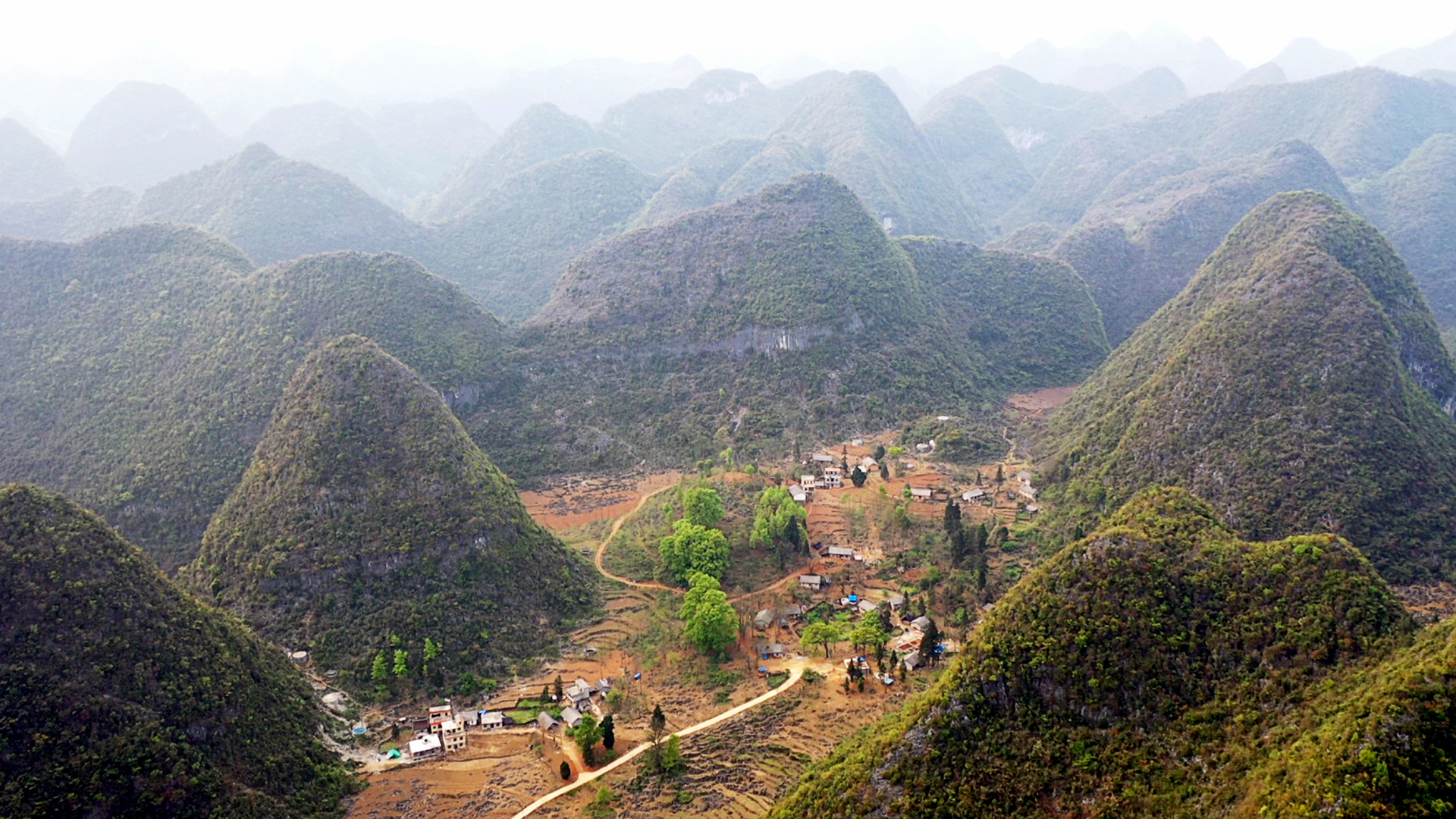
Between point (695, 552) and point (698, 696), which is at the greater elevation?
point (695, 552)

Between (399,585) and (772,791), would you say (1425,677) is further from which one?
(399,585)

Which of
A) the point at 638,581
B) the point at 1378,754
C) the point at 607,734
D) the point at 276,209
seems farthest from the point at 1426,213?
the point at 276,209

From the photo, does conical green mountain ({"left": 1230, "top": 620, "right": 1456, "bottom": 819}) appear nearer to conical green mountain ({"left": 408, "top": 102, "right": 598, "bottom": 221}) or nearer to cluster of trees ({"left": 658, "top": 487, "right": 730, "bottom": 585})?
cluster of trees ({"left": 658, "top": 487, "right": 730, "bottom": 585})

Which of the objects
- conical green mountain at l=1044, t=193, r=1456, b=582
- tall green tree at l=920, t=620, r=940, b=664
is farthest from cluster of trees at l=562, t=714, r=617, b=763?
conical green mountain at l=1044, t=193, r=1456, b=582

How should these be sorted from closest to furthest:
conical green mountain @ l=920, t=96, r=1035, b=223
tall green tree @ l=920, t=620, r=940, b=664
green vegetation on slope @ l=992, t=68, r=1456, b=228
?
tall green tree @ l=920, t=620, r=940, b=664, green vegetation on slope @ l=992, t=68, r=1456, b=228, conical green mountain @ l=920, t=96, r=1035, b=223

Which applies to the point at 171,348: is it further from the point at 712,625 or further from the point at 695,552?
the point at 712,625

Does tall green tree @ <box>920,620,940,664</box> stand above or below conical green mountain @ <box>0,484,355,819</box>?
below
